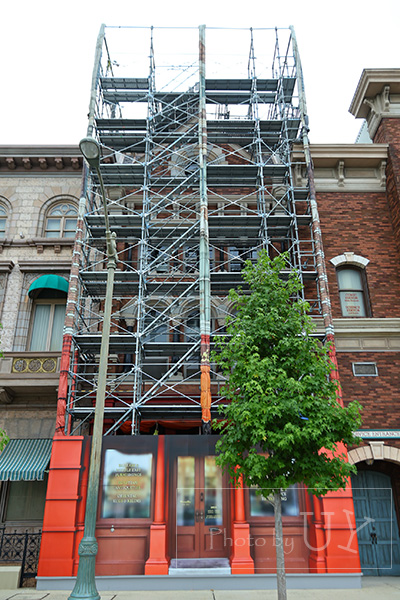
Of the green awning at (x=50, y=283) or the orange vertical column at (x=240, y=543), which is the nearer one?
the orange vertical column at (x=240, y=543)

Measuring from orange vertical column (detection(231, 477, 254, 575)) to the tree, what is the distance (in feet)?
8.12

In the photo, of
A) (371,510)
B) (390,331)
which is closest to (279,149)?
(390,331)

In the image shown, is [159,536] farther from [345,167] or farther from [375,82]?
[375,82]

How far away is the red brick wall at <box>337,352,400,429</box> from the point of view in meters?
15.4

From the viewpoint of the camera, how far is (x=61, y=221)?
1939cm

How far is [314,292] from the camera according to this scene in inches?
675

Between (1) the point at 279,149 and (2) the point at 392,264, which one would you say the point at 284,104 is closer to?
(1) the point at 279,149

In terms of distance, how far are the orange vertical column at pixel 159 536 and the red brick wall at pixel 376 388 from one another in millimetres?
6342

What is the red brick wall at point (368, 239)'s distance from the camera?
17266mm

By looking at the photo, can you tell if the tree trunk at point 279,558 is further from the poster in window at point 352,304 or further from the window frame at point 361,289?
the poster in window at point 352,304

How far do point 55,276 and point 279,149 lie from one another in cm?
984

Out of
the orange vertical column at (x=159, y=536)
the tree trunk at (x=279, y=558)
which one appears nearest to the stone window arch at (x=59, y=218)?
the orange vertical column at (x=159, y=536)

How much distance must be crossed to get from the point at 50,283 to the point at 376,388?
455 inches

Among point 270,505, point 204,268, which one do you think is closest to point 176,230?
point 204,268
